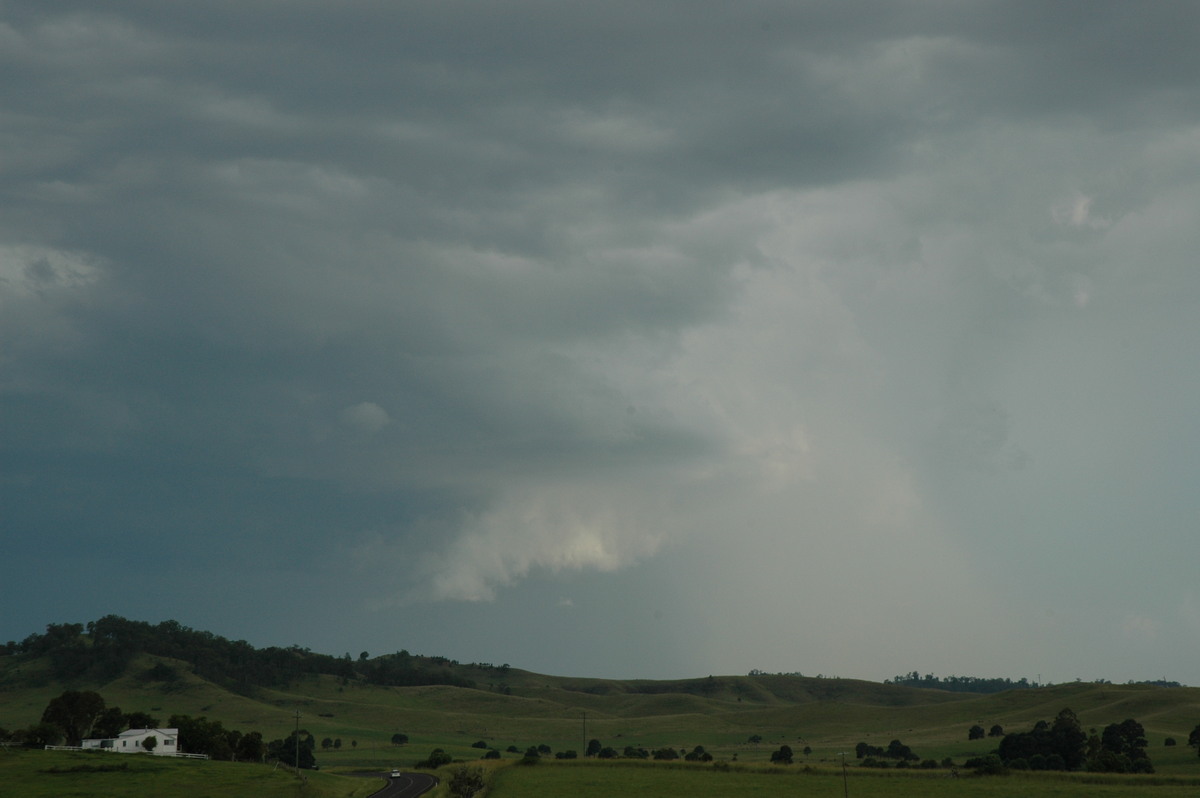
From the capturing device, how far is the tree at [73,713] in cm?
15000

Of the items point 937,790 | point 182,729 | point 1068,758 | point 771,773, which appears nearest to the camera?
point 937,790

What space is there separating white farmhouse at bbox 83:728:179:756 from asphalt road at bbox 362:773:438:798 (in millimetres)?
27820

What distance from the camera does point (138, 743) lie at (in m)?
137

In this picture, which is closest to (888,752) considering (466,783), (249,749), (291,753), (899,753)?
(899,753)

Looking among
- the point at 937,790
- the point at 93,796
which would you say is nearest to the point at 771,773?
the point at 937,790

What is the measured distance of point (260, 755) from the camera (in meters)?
147

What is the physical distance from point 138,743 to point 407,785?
42.4 metres

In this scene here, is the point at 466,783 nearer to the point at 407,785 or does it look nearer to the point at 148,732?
the point at 407,785

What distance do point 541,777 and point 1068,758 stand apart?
6635 centimetres

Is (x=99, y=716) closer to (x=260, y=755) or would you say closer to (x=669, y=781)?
(x=260, y=755)

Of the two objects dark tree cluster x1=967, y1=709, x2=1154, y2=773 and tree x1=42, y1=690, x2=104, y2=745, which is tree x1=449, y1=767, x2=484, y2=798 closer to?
dark tree cluster x1=967, y1=709, x2=1154, y2=773

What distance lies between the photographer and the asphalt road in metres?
108

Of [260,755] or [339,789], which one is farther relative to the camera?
[260,755]

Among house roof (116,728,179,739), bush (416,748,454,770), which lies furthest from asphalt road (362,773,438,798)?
house roof (116,728,179,739)
